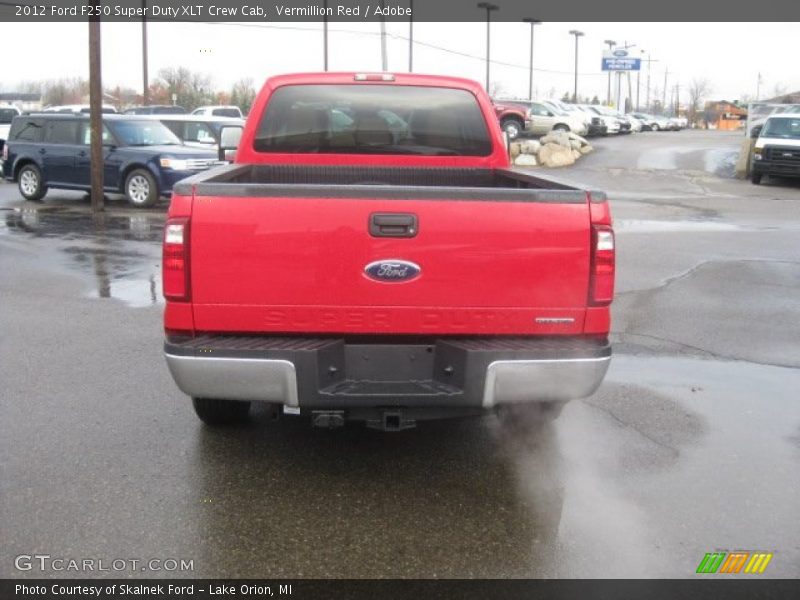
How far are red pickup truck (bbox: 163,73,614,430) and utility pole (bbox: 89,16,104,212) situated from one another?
13014 millimetres

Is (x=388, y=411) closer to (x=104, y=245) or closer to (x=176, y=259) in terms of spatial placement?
(x=176, y=259)

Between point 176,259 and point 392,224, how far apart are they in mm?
987

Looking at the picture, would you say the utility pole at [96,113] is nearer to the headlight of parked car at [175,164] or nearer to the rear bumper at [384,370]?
the headlight of parked car at [175,164]

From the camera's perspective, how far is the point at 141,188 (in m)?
16.9

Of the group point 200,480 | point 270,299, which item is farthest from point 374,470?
point 270,299

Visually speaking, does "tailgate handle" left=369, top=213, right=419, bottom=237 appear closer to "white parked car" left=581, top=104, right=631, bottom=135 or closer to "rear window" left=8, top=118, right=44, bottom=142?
"rear window" left=8, top=118, right=44, bottom=142

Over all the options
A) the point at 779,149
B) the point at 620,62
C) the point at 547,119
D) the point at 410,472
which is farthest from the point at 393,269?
the point at 620,62

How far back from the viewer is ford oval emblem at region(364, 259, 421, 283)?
156 inches

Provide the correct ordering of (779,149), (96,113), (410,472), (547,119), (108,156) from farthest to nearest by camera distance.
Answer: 1. (547,119)
2. (779,149)
3. (108,156)
4. (96,113)
5. (410,472)

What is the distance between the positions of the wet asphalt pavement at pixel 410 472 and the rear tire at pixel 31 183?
1101 cm

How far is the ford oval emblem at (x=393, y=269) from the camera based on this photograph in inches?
156

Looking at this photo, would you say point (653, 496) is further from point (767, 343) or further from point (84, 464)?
point (767, 343)

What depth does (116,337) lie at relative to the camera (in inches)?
289

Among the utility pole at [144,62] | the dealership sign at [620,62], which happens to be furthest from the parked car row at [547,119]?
the dealership sign at [620,62]
